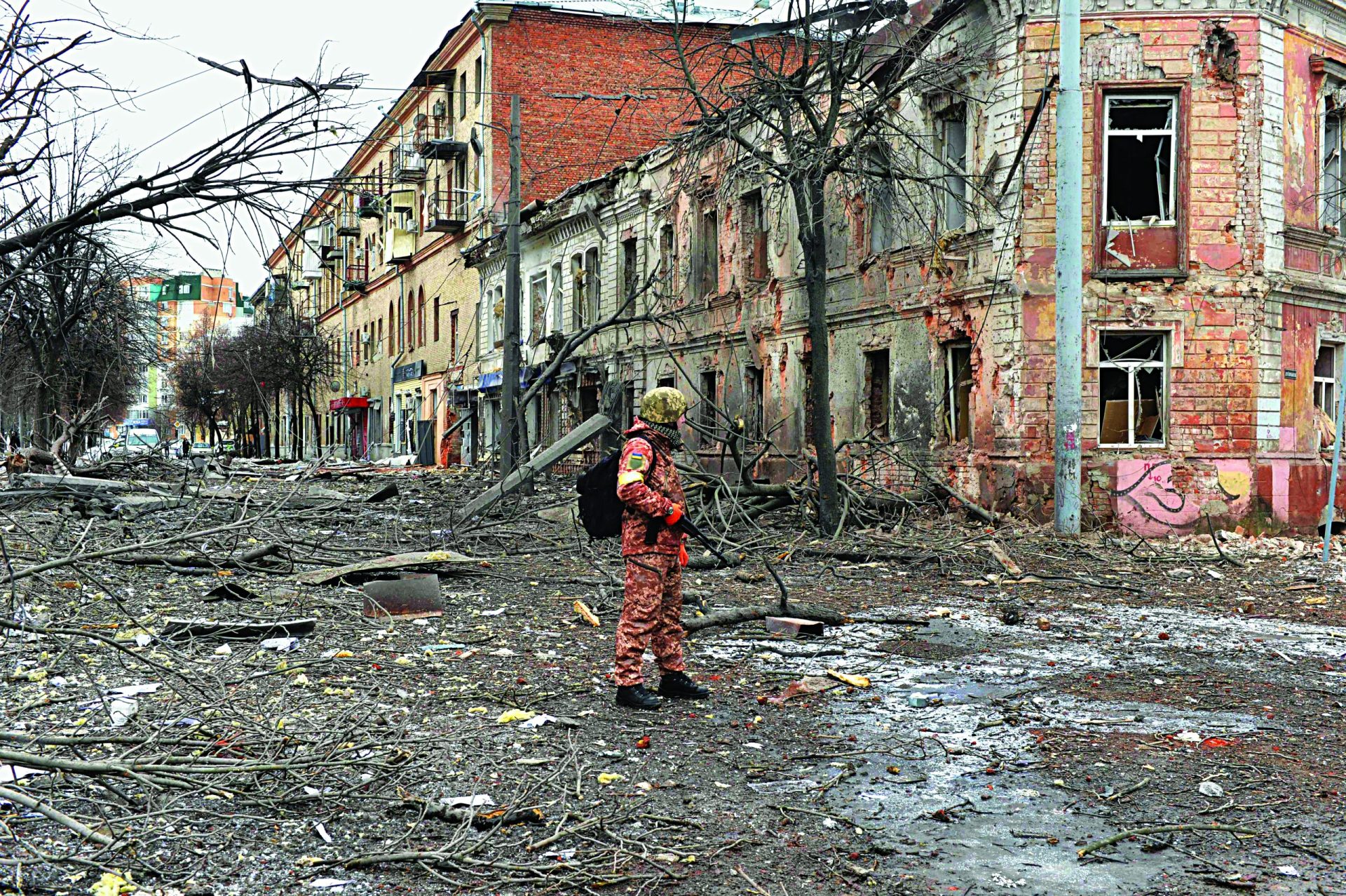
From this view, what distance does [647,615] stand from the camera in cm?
640

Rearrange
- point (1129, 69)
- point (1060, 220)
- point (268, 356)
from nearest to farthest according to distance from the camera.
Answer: point (1060, 220) < point (1129, 69) < point (268, 356)

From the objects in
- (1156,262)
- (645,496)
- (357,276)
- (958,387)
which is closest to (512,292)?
(958,387)

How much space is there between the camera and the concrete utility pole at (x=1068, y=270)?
14.5 metres

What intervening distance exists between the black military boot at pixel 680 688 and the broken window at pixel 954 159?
12.5m

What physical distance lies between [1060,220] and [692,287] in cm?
1227

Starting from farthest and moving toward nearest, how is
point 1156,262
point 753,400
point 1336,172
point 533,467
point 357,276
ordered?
1. point 357,276
2. point 753,400
3. point 1336,172
4. point 1156,262
5. point 533,467

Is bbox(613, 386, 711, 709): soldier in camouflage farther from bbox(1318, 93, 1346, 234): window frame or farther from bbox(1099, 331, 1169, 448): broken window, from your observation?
bbox(1318, 93, 1346, 234): window frame

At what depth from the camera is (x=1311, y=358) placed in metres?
17.3

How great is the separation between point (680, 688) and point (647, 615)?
1.66ft

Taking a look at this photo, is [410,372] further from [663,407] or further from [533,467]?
[663,407]

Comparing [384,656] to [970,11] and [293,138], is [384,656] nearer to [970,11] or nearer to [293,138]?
[293,138]

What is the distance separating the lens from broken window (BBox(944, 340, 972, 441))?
17812mm

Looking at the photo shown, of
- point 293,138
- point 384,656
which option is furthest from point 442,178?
point 293,138

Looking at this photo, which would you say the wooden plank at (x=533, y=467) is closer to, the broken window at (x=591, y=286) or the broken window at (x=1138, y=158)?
the broken window at (x=1138, y=158)
